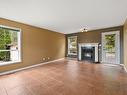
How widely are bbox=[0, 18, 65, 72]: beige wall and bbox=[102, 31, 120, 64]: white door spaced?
10.8 ft

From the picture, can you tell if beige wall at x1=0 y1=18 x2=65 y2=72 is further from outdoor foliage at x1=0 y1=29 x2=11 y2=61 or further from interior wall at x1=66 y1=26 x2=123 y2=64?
interior wall at x1=66 y1=26 x2=123 y2=64

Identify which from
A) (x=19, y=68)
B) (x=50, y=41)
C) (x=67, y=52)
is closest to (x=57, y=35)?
(x=50, y=41)

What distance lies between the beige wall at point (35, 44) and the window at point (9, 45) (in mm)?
219

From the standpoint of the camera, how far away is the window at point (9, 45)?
3895 mm

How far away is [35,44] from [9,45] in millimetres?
1336

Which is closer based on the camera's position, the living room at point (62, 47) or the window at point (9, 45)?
the living room at point (62, 47)

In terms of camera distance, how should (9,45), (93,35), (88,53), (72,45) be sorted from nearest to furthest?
(9,45) < (93,35) < (88,53) < (72,45)

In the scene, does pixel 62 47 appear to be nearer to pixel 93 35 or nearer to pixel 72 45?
pixel 72 45

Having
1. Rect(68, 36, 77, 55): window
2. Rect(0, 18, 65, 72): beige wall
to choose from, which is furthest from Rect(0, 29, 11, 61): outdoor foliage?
Rect(68, 36, 77, 55): window

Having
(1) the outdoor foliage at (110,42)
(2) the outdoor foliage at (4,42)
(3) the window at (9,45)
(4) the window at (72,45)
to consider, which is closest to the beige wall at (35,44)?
(3) the window at (9,45)

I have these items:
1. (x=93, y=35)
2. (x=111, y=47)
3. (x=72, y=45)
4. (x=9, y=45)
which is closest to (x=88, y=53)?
(x=93, y=35)

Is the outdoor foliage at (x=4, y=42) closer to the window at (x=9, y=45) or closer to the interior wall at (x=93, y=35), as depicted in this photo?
the window at (x=9, y=45)

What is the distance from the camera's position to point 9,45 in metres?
4.18

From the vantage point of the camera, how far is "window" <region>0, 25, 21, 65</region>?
3.89 m
